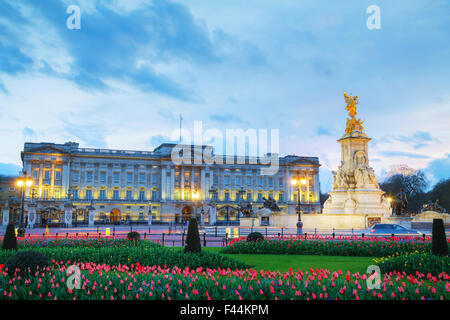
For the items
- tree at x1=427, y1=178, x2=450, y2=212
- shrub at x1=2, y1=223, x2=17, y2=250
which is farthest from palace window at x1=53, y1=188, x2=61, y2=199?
shrub at x1=2, y1=223, x2=17, y2=250

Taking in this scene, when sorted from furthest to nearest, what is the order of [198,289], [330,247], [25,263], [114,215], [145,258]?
[114,215]
[330,247]
[145,258]
[25,263]
[198,289]

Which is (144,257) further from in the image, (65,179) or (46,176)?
(46,176)

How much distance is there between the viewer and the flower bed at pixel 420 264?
38.5ft

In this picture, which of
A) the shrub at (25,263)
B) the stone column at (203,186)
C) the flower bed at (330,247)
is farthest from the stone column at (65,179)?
the shrub at (25,263)

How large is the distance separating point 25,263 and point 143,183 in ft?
277

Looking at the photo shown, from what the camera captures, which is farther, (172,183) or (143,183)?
(172,183)

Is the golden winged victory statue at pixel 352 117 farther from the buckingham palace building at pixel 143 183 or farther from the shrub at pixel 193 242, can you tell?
the buckingham palace building at pixel 143 183

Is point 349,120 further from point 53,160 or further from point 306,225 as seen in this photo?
point 53,160

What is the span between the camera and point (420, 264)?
12.0 m

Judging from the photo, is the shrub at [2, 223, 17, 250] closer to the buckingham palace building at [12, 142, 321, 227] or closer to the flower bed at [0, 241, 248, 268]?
the flower bed at [0, 241, 248, 268]

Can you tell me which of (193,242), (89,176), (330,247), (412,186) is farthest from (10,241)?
(412,186)

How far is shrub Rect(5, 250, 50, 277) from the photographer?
10469 millimetres

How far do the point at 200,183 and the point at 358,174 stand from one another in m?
64.0
